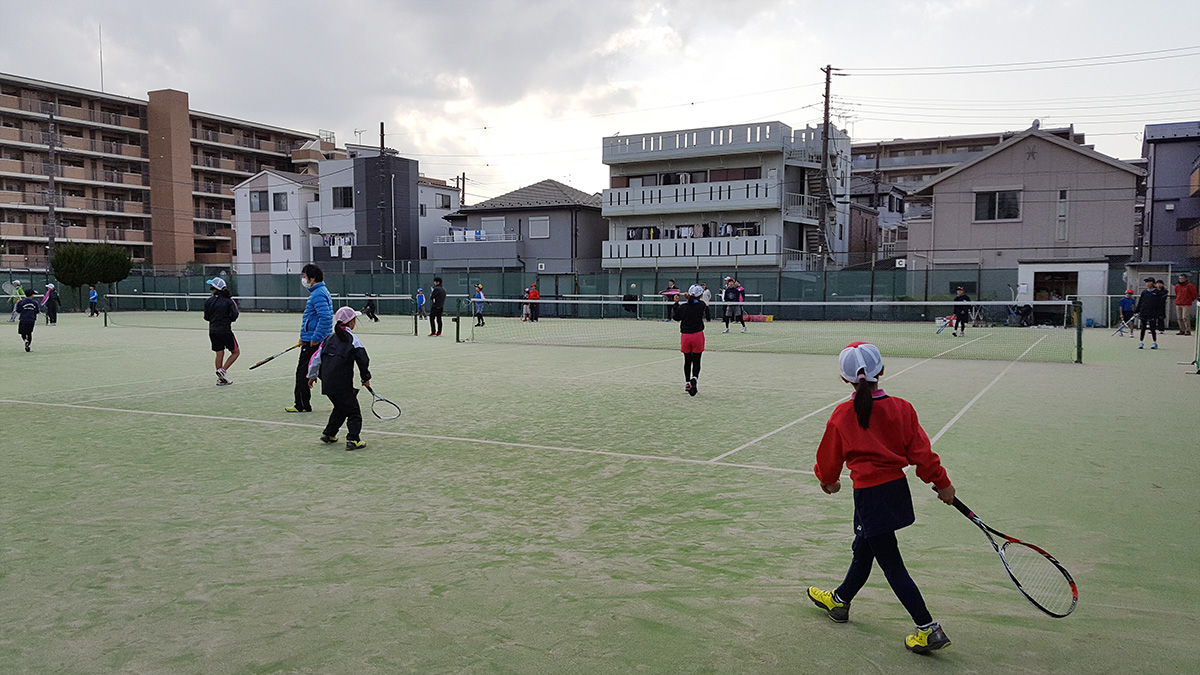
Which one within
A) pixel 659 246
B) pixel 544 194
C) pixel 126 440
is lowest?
pixel 126 440

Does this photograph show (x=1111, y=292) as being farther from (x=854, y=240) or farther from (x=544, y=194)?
(x=544, y=194)

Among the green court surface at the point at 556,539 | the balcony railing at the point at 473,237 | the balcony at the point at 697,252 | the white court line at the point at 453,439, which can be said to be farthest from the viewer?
the balcony railing at the point at 473,237

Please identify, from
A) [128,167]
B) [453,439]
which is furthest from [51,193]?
[453,439]

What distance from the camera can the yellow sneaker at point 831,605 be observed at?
4.06m

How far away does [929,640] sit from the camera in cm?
366

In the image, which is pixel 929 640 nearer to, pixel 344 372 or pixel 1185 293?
pixel 344 372

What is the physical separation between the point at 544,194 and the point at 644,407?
145 ft

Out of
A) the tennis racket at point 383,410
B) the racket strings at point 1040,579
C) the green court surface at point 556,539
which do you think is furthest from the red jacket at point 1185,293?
the racket strings at point 1040,579

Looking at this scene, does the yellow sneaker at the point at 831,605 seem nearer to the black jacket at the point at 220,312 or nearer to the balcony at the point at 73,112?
the black jacket at the point at 220,312

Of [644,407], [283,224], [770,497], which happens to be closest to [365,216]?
[283,224]

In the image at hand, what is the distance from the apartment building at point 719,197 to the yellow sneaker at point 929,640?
4176 centimetres

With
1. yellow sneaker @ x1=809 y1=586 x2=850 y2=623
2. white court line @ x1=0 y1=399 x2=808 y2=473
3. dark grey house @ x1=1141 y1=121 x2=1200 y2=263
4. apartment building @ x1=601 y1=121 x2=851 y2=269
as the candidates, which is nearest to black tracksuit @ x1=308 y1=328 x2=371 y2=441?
white court line @ x1=0 y1=399 x2=808 y2=473

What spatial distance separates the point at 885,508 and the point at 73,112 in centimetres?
7426

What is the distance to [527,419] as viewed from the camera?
10273mm
